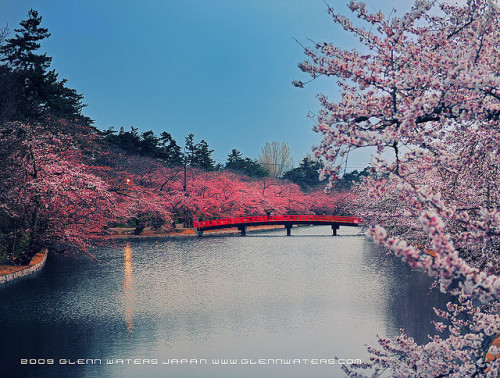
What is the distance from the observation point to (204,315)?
1647 centimetres

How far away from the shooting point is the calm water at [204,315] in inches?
479

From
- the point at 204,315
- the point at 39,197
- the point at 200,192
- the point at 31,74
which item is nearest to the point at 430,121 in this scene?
the point at 204,315

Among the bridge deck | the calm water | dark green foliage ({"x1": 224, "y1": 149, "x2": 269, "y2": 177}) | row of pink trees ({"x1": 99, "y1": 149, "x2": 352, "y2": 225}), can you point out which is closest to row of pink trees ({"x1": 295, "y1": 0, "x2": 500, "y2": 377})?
the calm water

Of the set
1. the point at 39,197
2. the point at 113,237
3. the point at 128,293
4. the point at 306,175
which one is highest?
the point at 306,175

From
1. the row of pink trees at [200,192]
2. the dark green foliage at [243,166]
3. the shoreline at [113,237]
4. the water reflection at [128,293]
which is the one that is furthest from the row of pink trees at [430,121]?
the dark green foliage at [243,166]

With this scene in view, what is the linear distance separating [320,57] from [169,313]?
41.2 feet

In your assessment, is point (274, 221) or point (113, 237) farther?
point (274, 221)

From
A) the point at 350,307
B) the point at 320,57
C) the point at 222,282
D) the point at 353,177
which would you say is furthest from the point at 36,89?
the point at 353,177

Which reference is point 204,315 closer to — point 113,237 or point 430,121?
point 430,121

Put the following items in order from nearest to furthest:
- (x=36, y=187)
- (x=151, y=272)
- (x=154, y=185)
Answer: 1. (x=36, y=187)
2. (x=151, y=272)
3. (x=154, y=185)

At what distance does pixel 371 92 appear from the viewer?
643cm

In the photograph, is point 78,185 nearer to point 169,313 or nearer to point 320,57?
point 169,313

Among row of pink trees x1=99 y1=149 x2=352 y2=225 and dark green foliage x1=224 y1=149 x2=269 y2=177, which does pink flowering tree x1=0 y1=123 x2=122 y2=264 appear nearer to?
row of pink trees x1=99 y1=149 x2=352 y2=225

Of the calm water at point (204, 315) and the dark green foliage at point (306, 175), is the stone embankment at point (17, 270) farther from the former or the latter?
the dark green foliage at point (306, 175)
